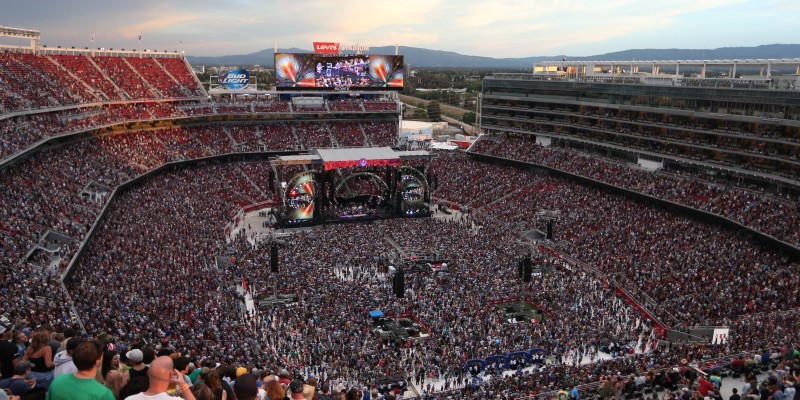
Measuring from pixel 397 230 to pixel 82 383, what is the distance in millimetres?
36071

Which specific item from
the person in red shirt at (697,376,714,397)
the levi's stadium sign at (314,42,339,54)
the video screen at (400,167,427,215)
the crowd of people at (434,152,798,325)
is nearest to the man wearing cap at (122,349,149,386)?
the person in red shirt at (697,376,714,397)

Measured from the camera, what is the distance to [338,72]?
201 ft

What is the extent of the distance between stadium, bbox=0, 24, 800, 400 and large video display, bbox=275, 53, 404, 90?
21 centimetres

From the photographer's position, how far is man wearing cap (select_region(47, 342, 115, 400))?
5.33 meters

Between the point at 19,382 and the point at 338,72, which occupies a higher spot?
the point at 338,72

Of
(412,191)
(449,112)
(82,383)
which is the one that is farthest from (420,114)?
(82,383)

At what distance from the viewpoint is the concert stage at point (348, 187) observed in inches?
1711

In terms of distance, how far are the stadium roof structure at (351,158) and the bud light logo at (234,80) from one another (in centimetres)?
2110

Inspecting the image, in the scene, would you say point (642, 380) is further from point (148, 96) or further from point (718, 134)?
point (148, 96)

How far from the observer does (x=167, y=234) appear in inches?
1303

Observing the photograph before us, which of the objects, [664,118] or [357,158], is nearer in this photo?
[357,158]

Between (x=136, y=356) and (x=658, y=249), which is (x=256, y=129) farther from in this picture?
(x=136, y=356)

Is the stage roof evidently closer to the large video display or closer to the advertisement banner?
the large video display

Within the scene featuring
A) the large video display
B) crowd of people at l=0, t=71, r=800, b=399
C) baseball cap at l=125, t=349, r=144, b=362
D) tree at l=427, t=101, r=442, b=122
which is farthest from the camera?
tree at l=427, t=101, r=442, b=122
